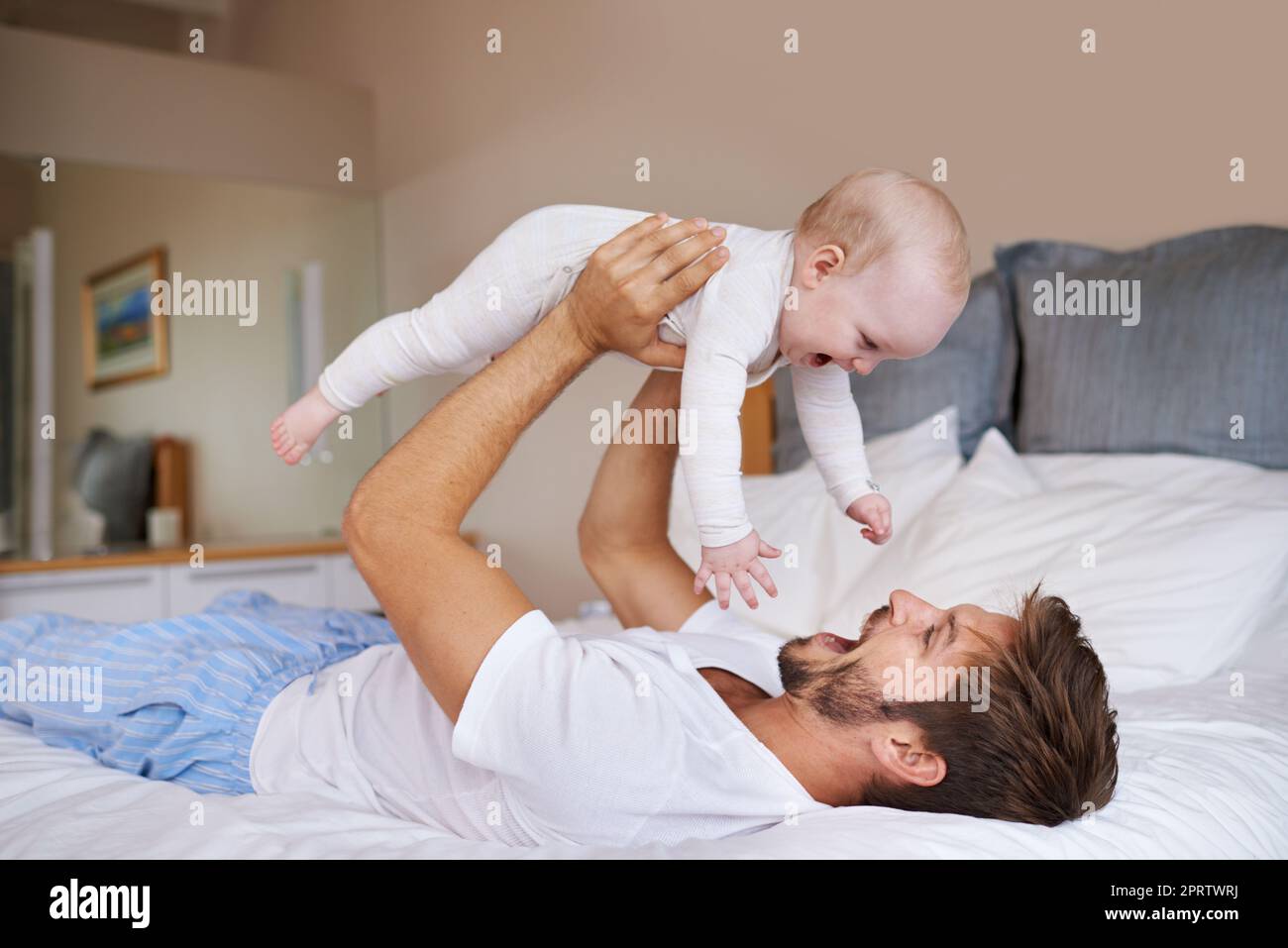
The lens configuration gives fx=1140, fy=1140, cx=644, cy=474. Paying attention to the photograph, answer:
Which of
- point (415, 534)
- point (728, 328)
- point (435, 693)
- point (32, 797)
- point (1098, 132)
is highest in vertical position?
point (1098, 132)

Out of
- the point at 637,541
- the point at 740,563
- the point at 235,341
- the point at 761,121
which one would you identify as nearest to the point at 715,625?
the point at 637,541

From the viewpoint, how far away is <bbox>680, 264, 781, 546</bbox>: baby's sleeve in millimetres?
1002

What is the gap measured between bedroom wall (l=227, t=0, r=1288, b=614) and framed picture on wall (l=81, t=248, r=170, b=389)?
2.55 feet

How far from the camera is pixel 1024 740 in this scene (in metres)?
0.95

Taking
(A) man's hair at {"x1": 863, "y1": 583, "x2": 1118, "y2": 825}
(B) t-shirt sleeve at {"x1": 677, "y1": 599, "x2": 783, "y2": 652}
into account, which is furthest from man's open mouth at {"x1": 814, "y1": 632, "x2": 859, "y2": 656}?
(B) t-shirt sleeve at {"x1": 677, "y1": 599, "x2": 783, "y2": 652}

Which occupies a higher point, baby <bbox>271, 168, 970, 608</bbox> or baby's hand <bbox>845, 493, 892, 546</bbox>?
baby <bbox>271, 168, 970, 608</bbox>

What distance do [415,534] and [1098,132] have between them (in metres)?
1.56

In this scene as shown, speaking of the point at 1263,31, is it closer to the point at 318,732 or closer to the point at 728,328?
the point at 728,328

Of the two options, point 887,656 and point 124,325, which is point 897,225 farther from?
point 124,325

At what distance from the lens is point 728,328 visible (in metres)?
1.03

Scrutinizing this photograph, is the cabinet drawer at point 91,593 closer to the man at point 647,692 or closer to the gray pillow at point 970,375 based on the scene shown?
the gray pillow at point 970,375

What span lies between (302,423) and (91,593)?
7.52 feet

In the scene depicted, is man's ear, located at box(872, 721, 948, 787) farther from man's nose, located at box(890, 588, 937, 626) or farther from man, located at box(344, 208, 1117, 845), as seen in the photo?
man's nose, located at box(890, 588, 937, 626)
